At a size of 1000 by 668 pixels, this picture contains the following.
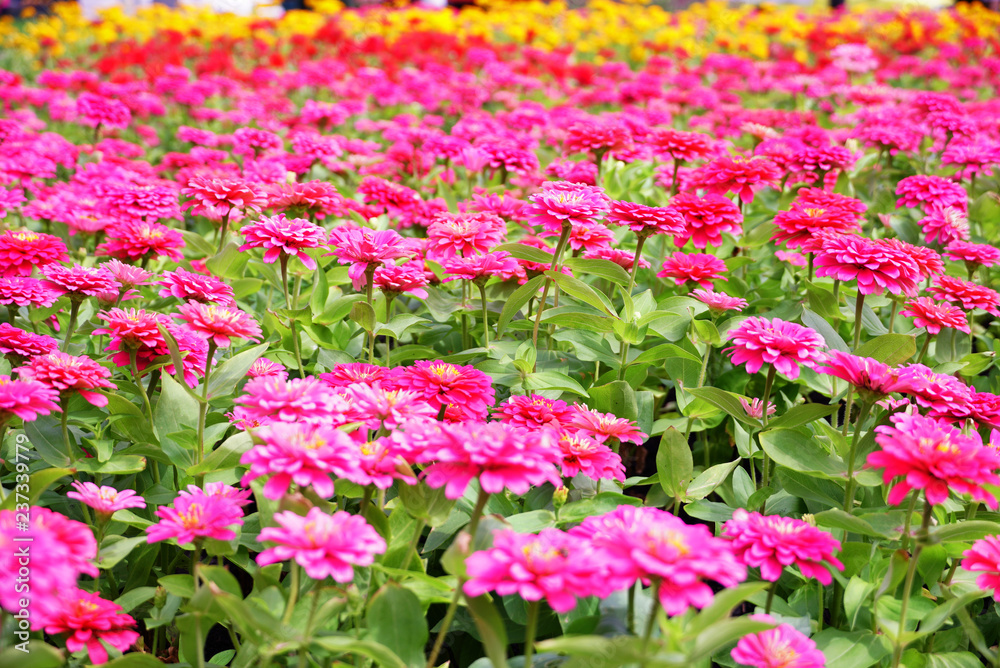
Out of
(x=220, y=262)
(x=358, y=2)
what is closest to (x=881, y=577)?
(x=220, y=262)

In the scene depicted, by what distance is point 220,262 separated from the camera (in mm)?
1907

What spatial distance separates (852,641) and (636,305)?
2.78 ft

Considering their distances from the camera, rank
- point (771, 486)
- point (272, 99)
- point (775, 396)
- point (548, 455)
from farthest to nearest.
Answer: point (272, 99) → point (775, 396) → point (771, 486) → point (548, 455)

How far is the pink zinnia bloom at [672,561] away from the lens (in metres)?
0.85

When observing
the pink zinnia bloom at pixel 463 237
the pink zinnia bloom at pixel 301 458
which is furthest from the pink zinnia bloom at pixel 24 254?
the pink zinnia bloom at pixel 301 458

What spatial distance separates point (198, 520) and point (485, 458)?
45 centimetres

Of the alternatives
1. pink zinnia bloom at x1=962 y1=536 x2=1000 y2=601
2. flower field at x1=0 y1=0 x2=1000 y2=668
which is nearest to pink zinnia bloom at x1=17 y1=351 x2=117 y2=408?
flower field at x1=0 y1=0 x2=1000 y2=668

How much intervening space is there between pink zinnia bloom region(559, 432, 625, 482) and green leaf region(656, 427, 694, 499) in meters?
0.18

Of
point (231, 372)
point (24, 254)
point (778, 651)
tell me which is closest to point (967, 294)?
point (778, 651)

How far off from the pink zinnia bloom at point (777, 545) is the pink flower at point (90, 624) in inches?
34.7

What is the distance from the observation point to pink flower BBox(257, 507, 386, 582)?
2.99 feet

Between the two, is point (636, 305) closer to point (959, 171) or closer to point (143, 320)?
point (143, 320)

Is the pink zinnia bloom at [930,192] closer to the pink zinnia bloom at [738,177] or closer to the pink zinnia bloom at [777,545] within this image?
the pink zinnia bloom at [738,177]

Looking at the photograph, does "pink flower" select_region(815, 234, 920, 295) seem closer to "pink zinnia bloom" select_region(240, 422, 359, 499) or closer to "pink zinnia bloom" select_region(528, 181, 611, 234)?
"pink zinnia bloom" select_region(528, 181, 611, 234)
